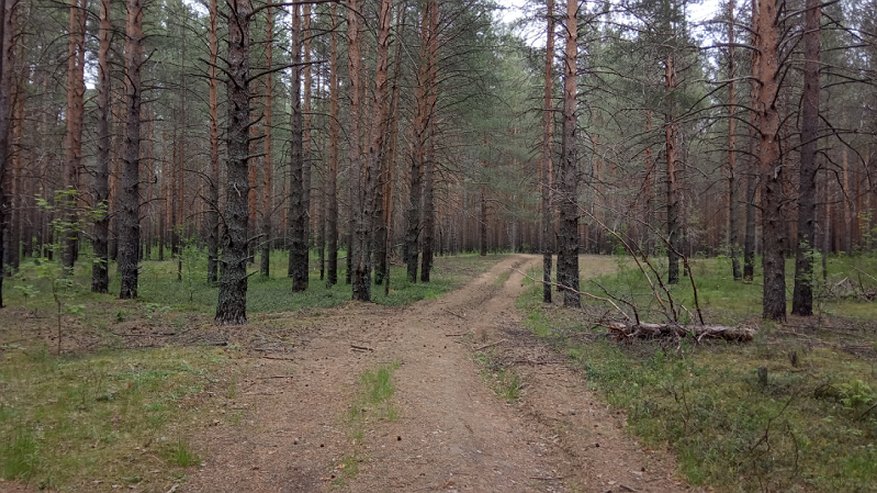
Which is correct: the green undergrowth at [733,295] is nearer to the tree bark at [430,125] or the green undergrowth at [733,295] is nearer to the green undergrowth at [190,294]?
the green undergrowth at [190,294]

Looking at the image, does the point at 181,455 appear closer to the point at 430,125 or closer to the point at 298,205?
the point at 298,205

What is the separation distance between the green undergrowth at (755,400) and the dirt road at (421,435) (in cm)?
36

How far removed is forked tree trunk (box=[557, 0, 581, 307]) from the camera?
13.3 metres

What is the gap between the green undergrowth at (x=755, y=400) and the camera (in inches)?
163

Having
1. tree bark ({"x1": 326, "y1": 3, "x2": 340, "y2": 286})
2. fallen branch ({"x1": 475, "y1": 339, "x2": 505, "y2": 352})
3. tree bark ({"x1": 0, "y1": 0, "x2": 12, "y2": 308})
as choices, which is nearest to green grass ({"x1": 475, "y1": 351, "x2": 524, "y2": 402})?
fallen branch ({"x1": 475, "y1": 339, "x2": 505, "y2": 352})

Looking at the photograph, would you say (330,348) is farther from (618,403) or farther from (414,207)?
(414,207)

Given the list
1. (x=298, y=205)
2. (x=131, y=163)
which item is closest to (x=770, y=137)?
(x=298, y=205)

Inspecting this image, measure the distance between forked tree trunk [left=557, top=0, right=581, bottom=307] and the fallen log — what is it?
4.49 m

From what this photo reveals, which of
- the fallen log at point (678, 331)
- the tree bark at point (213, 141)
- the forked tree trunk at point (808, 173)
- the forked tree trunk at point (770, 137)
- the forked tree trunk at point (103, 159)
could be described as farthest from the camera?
the tree bark at point (213, 141)

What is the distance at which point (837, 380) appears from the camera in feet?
18.9

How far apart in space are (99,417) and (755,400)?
6.48m

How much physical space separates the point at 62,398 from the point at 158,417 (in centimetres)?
107

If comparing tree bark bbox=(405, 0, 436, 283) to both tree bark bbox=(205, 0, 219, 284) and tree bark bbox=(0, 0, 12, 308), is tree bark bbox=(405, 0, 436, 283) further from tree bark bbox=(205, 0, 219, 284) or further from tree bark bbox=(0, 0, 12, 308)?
tree bark bbox=(0, 0, 12, 308)

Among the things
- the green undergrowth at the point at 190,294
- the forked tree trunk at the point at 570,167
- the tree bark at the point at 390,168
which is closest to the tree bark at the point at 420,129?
the tree bark at the point at 390,168
